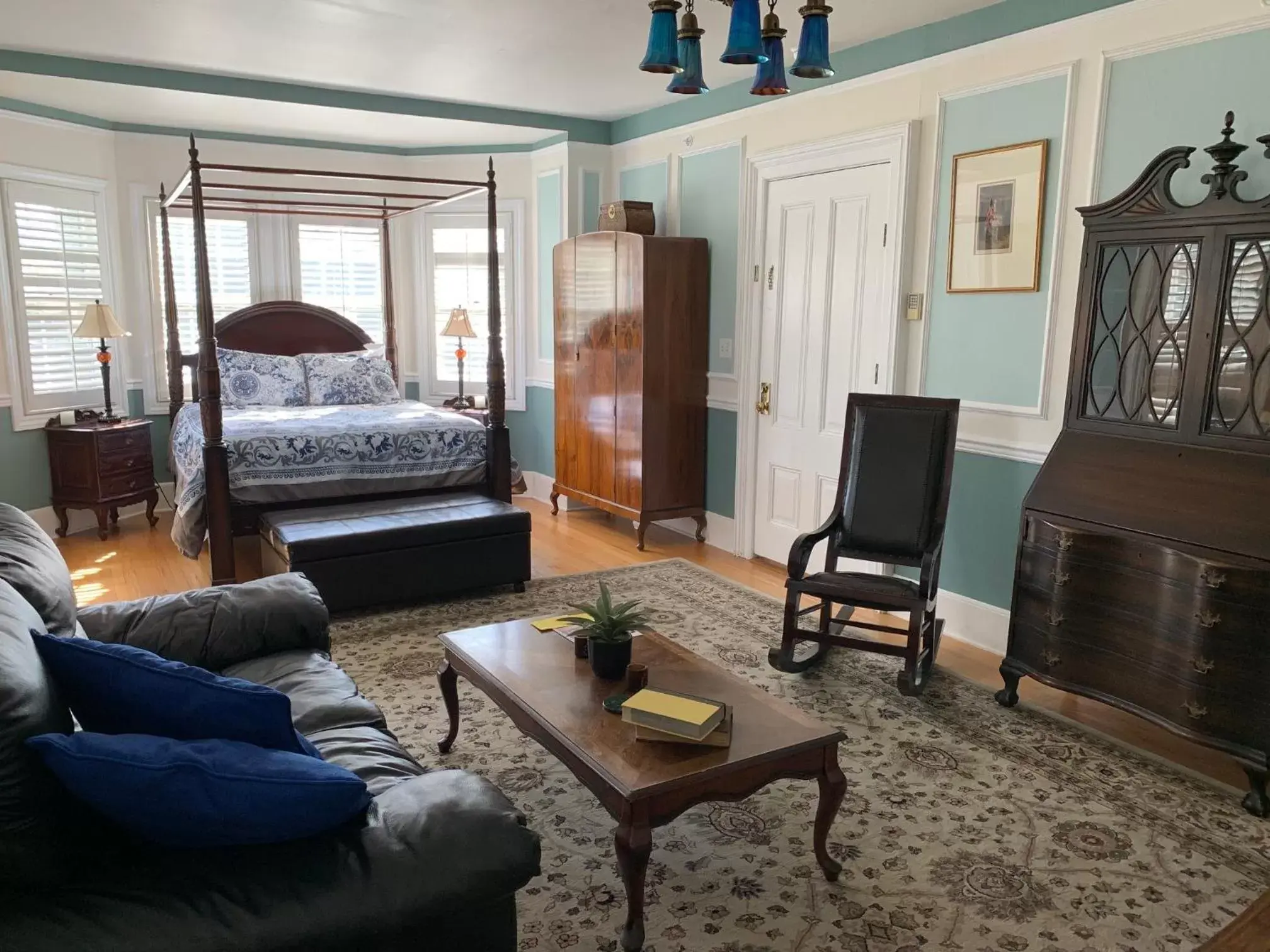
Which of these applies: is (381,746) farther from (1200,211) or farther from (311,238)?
(311,238)

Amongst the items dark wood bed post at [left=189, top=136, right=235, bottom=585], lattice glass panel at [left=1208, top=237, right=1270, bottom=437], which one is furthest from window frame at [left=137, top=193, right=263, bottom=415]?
lattice glass panel at [left=1208, top=237, right=1270, bottom=437]

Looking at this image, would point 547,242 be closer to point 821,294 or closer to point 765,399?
point 765,399

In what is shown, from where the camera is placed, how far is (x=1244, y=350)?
2.81m

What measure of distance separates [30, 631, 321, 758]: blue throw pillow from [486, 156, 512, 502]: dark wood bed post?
11.6 feet

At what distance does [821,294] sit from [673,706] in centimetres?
304

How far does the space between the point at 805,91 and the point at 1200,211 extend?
89.4 inches

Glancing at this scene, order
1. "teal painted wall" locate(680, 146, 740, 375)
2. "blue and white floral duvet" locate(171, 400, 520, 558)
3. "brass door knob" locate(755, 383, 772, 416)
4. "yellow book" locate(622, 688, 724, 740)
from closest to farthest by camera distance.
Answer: "yellow book" locate(622, 688, 724, 740) → "blue and white floral duvet" locate(171, 400, 520, 558) → "brass door knob" locate(755, 383, 772, 416) → "teal painted wall" locate(680, 146, 740, 375)

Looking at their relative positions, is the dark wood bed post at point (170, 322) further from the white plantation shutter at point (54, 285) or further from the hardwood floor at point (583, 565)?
the hardwood floor at point (583, 565)

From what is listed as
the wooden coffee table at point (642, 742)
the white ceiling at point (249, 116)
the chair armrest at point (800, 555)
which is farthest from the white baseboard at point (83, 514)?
the chair armrest at point (800, 555)

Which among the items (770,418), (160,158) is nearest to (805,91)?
(770,418)

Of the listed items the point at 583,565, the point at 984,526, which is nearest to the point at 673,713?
the point at 984,526

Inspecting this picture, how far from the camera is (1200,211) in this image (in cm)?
286

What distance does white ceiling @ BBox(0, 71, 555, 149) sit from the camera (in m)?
4.94

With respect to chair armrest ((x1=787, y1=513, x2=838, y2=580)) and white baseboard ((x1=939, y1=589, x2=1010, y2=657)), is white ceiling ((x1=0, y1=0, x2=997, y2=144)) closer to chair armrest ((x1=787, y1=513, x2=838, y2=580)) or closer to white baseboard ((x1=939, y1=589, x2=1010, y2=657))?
chair armrest ((x1=787, y1=513, x2=838, y2=580))
